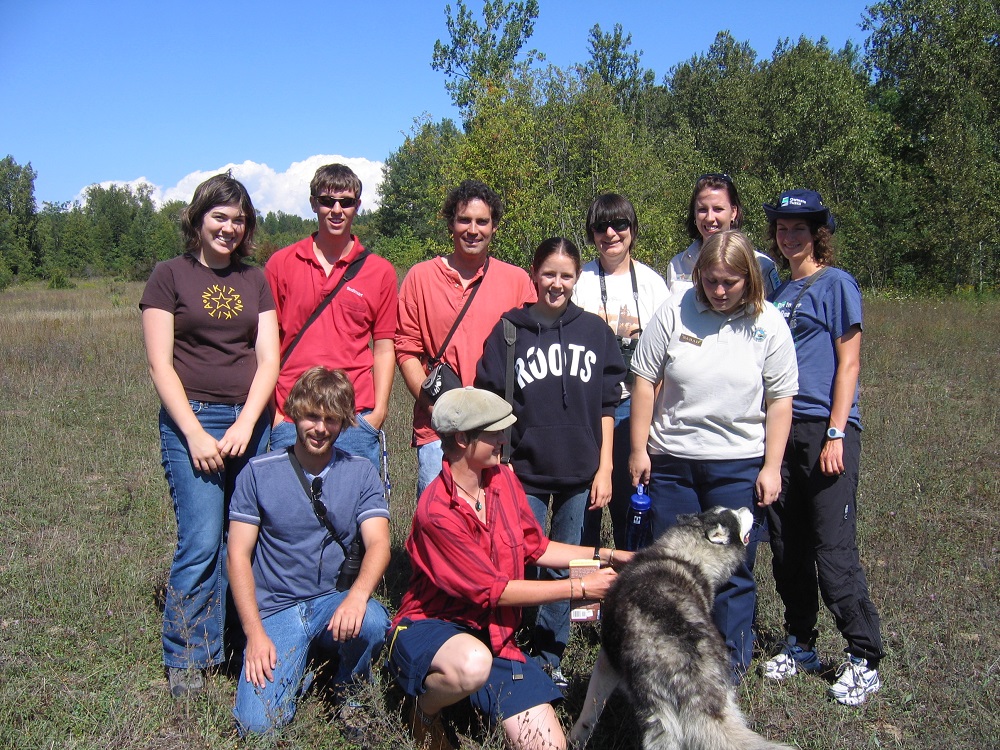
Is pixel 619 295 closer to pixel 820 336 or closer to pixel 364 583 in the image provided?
pixel 820 336

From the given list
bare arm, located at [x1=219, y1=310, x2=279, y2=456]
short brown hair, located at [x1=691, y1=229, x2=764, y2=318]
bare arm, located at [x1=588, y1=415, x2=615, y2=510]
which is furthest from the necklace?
short brown hair, located at [x1=691, y1=229, x2=764, y2=318]

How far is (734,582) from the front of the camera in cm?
327

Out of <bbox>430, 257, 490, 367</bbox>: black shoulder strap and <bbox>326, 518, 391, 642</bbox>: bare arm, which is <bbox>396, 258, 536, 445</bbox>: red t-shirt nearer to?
<bbox>430, 257, 490, 367</bbox>: black shoulder strap

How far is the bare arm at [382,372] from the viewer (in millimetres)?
3795

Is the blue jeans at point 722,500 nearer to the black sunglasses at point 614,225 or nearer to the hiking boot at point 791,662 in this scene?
the hiking boot at point 791,662

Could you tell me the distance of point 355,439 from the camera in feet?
11.9

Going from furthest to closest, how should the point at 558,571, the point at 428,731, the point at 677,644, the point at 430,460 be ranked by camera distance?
the point at 430,460, the point at 558,571, the point at 428,731, the point at 677,644

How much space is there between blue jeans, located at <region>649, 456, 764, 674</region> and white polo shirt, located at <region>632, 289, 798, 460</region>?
0.06 metres

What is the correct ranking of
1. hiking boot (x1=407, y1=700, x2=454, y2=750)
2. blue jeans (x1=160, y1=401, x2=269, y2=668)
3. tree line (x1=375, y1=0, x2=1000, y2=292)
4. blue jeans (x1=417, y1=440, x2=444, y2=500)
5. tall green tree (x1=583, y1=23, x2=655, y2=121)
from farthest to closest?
tall green tree (x1=583, y1=23, x2=655, y2=121) → tree line (x1=375, y1=0, x2=1000, y2=292) → blue jeans (x1=417, y1=440, x2=444, y2=500) → blue jeans (x1=160, y1=401, x2=269, y2=668) → hiking boot (x1=407, y1=700, x2=454, y2=750)

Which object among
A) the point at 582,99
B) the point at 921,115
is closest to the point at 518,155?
the point at 582,99

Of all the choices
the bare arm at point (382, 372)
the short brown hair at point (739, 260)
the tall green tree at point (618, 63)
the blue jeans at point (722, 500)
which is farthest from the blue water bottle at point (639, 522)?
the tall green tree at point (618, 63)

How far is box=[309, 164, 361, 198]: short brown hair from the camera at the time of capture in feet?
11.8

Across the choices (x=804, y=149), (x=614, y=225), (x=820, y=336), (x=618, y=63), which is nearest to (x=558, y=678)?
(x=820, y=336)

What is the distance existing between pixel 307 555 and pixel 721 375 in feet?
6.69
